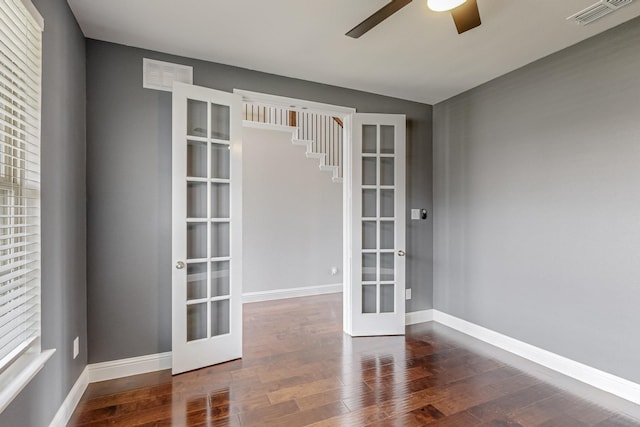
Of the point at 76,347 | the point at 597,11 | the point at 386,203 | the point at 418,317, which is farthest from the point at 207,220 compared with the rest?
the point at 597,11

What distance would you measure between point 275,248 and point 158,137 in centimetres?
261

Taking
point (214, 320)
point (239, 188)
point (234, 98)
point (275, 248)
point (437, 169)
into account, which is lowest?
point (214, 320)

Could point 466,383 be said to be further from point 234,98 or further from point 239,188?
point 234,98

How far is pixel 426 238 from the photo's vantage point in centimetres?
405

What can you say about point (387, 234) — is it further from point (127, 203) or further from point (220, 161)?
point (127, 203)

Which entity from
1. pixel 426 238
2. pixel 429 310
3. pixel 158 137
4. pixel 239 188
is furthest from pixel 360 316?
pixel 158 137

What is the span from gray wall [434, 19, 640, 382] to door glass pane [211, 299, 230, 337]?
2.55 meters

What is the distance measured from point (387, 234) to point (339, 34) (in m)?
2.09

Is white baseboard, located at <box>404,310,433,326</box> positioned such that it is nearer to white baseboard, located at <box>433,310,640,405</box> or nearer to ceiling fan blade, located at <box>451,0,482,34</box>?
white baseboard, located at <box>433,310,640,405</box>

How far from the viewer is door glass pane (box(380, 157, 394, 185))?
368 centimetres

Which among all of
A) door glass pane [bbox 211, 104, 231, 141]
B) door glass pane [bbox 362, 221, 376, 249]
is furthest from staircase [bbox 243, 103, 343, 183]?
door glass pane [bbox 211, 104, 231, 141]

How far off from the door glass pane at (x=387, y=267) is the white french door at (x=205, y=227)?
160cm

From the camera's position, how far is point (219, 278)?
9.58ft

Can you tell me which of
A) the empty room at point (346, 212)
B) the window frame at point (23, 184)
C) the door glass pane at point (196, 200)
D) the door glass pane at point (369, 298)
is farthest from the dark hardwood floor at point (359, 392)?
the door glass pane at point (196, 200)
